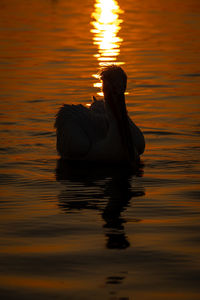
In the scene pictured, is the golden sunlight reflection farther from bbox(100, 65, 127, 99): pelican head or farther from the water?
bbox(100, 65, 127, 99): pelican head

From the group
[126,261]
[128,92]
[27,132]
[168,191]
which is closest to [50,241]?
[126,261]

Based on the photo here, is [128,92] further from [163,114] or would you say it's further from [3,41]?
[3,41]

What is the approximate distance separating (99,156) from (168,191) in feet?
4.88

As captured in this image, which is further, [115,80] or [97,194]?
[115,80]

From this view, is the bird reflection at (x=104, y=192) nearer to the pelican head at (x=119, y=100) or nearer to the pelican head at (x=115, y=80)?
the pelican head at (x=119, y=100)

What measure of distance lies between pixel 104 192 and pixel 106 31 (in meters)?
15.1

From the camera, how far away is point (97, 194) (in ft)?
24.5

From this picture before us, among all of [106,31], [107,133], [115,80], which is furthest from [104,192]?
[106,31]

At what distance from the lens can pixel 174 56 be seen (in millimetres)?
17062

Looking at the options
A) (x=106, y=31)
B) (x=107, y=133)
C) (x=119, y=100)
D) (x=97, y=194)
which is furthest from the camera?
(x=106, y=31)

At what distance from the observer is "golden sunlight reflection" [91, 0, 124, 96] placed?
16609 mm

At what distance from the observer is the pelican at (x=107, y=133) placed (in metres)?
8.64

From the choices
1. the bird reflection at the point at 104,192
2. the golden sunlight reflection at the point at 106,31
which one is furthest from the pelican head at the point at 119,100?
the golden sunlight reflection at the point at 106,31

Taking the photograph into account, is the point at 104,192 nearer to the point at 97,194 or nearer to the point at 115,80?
the point at 97,194
